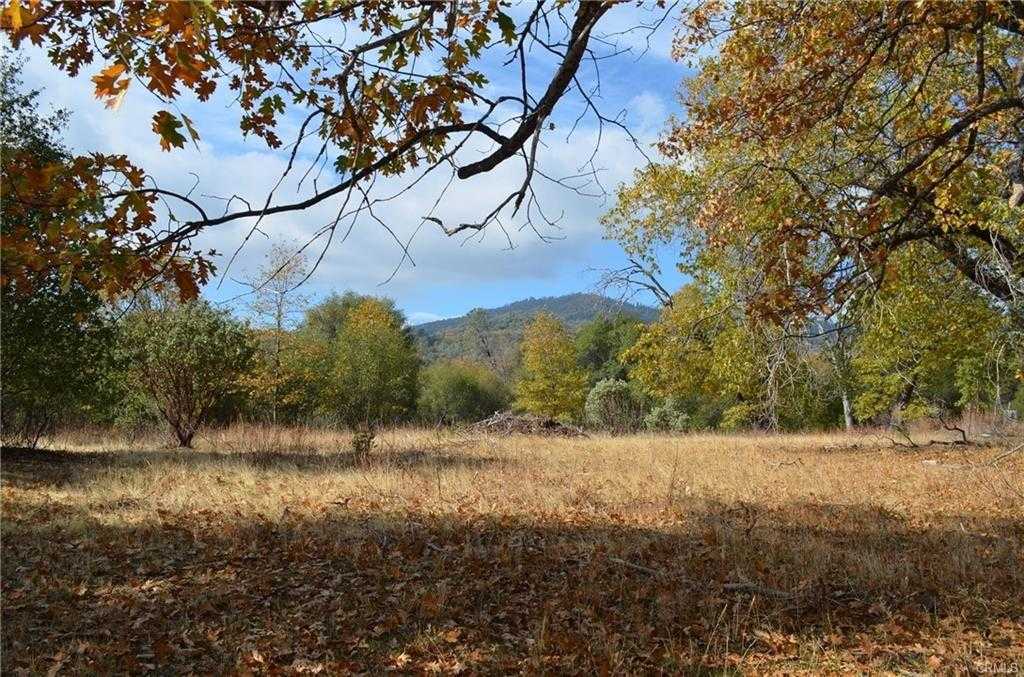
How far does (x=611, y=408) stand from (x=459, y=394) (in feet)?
64.4

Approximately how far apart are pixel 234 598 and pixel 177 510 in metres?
3.07

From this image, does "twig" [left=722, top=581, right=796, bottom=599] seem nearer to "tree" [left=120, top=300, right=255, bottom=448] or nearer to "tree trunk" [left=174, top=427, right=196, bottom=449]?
"tree" [left=120, top=300, right=255, bottom=448]

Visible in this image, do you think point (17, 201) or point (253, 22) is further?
point (253, 22)

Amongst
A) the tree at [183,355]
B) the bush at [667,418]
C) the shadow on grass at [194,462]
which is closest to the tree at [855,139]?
the shadow on grass at [194,462]

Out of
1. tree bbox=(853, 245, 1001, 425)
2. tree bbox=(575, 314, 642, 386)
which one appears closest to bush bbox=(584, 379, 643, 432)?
tree bbox=(575, 314, 642, 386)

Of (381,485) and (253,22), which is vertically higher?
(253,22)

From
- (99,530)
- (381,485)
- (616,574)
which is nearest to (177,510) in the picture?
(99,530)

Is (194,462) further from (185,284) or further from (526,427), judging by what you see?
(526,427)

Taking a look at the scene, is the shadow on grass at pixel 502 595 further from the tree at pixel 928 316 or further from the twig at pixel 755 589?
the tree at pixel 928 316

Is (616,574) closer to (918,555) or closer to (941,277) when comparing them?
(918,555)

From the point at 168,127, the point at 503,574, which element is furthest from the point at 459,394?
the point at 168,127

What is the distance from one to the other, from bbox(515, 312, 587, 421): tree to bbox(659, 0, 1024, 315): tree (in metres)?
32.2

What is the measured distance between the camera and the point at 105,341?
501 inches

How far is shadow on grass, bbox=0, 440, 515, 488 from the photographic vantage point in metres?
10.4
